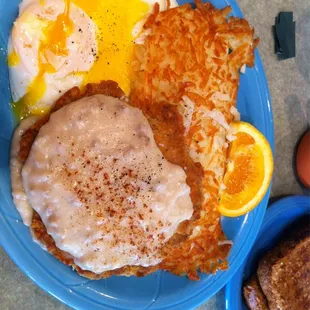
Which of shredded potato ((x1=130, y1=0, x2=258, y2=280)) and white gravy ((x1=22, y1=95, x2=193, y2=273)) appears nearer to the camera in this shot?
white gravy ((x1=22, y1=95, x2=193, y2=273))

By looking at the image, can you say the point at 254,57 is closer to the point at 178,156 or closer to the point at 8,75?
the point at 178,156

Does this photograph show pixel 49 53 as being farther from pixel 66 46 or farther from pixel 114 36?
pixel 114 36

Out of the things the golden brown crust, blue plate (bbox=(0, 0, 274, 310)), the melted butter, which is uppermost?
the melted butter

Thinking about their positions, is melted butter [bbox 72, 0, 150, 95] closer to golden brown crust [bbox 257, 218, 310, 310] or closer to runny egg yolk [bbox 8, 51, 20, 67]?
runny egg yolk [bbox 8, 51, 20, 67]

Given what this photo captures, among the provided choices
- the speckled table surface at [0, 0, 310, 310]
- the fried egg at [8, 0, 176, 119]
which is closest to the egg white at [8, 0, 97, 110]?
the fried egg at [8, 0, 176, 119]

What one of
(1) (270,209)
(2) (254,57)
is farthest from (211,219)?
(2) (254,57)

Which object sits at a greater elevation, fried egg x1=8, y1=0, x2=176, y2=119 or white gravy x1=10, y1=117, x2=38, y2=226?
fried egg x1=8, y1=0, x2=176, y2=119
